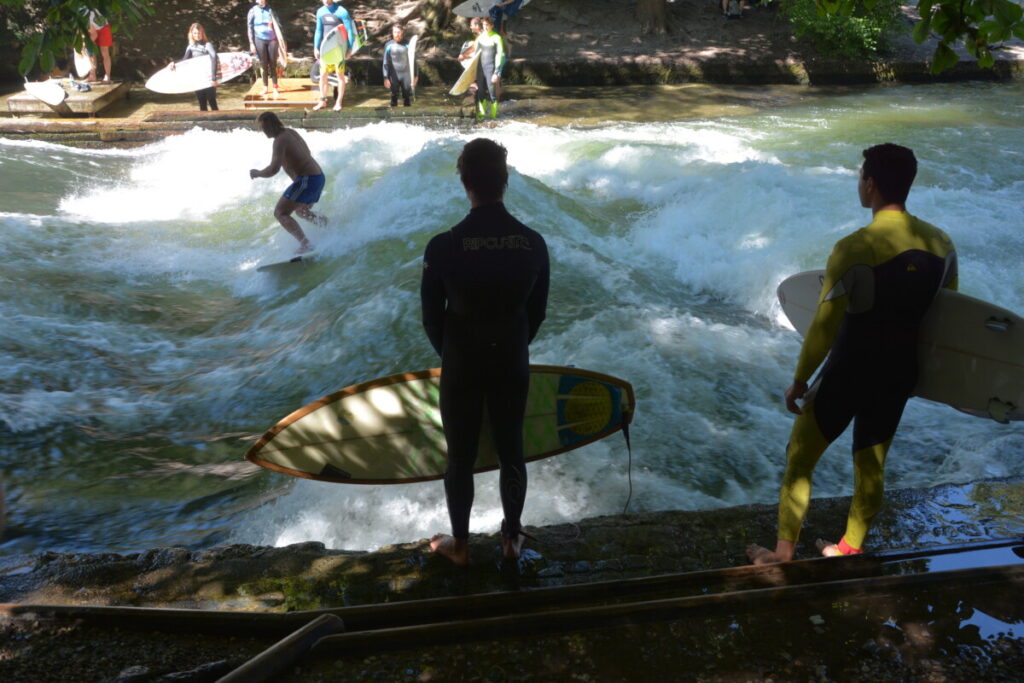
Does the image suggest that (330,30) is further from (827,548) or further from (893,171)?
(827,548)

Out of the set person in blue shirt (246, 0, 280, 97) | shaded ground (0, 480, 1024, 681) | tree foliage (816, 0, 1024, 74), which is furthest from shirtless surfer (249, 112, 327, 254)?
person in blue shirt (246, 0, 280, 97)

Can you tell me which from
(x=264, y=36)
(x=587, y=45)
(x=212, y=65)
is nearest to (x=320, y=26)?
(x=264, y=36)

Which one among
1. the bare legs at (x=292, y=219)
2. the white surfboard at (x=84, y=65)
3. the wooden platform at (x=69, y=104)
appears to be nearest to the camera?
the bare legs at (x=292, y=219)

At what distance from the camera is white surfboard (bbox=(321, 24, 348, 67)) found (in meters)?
14.5

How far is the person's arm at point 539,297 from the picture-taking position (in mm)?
2924

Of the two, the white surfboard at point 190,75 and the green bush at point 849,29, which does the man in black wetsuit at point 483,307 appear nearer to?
the white surfboard at point 190,75

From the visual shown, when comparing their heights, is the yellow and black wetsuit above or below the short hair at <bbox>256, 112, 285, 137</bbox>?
below

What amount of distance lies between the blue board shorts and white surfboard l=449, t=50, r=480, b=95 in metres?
6.60

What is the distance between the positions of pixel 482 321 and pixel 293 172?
6.21 metres

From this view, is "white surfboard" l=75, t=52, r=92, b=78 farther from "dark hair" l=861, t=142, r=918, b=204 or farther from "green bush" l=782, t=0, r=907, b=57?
"dark hair" l=861, t=142, r=918, b=204

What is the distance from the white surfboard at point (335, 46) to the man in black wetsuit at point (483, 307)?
12747 mm

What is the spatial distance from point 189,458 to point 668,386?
307 centimetres

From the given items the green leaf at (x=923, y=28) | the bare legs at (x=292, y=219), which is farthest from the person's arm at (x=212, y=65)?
the green leaf at (x=923, y=28)

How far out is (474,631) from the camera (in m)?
2.74
